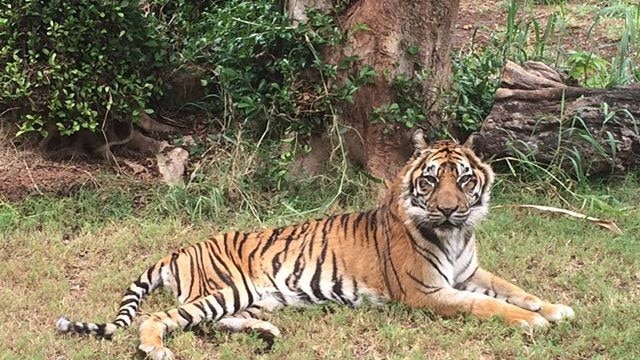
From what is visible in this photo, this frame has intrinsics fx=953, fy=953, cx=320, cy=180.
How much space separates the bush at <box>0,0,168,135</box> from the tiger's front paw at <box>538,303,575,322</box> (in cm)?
388

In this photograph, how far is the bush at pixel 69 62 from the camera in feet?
24.5

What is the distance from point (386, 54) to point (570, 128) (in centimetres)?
159

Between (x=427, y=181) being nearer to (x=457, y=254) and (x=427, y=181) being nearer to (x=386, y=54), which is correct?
(x=457, y=254)

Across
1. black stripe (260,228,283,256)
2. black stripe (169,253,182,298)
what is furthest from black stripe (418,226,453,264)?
black stripe (169,253,182,298)

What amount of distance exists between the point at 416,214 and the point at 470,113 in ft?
8.31

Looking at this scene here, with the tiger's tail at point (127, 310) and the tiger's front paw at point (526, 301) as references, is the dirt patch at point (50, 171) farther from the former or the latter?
the tiger's front paw at point (526, 301)

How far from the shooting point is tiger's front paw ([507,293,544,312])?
5398mm

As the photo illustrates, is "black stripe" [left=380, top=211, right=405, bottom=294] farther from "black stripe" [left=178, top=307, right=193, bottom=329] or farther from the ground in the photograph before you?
"black stripe" [left=178, top=307, right=193, bottom=329]

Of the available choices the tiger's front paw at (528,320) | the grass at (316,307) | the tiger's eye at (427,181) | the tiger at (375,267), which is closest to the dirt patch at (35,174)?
the grass at (316,307)

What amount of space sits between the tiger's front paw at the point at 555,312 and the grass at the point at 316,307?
0.06m

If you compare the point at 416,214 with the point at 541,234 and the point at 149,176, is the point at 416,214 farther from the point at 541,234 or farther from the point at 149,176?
the point at 149,176

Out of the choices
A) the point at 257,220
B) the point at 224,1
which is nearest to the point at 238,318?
the point at 257,220

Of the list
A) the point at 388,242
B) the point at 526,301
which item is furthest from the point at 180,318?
the point at 526,301

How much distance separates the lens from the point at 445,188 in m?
5.48
